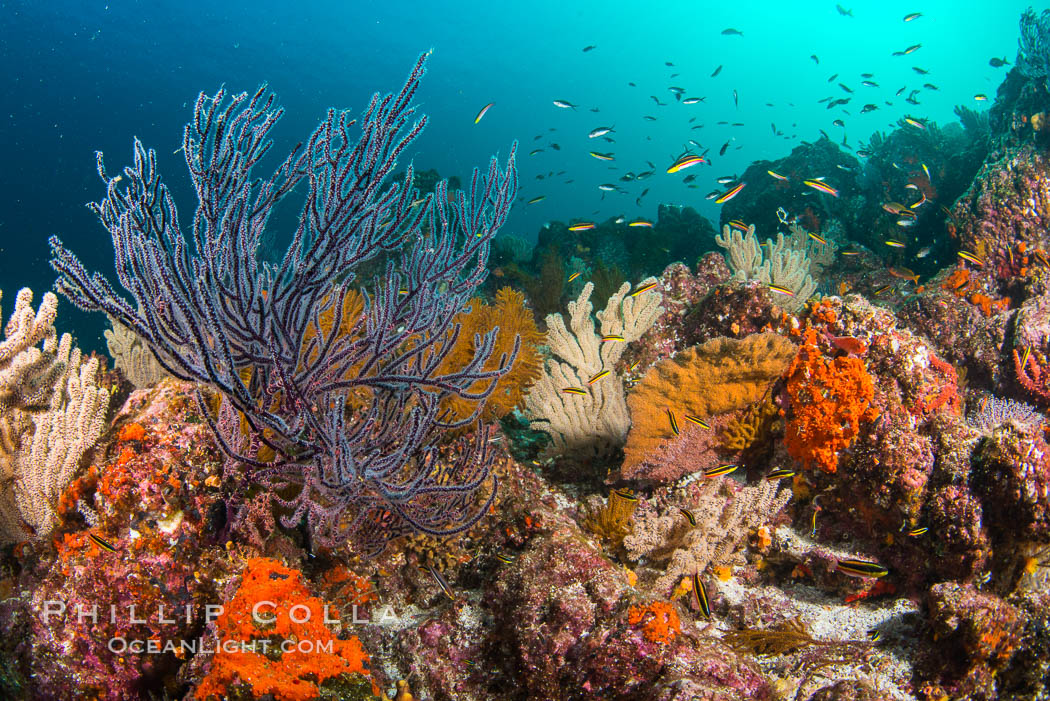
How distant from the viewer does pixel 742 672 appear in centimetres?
262

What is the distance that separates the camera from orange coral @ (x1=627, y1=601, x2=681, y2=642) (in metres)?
2.59

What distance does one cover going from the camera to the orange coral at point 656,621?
2.59 m

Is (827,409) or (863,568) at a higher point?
(827,409)

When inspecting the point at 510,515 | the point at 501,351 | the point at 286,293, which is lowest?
the point at 510,515

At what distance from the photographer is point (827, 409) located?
12.3 feet

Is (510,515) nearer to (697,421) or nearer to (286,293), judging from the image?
(697,421)

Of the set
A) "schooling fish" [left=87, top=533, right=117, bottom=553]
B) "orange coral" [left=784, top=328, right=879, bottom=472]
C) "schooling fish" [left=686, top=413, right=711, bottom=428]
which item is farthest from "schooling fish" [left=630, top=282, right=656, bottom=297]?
"schooling fish" [left=87, top=533, right=117, bottom=553]

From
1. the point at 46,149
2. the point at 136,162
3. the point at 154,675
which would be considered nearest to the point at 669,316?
the point at 136,162

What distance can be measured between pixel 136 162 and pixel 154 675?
3.03 metres

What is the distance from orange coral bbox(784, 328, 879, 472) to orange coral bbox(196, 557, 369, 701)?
11.8 feet

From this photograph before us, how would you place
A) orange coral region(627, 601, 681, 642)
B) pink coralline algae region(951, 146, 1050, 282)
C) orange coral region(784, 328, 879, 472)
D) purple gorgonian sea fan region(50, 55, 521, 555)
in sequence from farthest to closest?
pink coralline algae region(951, 146, 1050, 282), orange coral region(784, 328, 879, 472), orange coral region(627, 601, 681, 642), purple gorgonian sea fan region(50, 55, 521, 555)

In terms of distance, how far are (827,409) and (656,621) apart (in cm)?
229

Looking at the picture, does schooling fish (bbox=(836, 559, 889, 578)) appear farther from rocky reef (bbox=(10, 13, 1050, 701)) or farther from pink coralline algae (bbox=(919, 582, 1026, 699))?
pink coralline algae (bbox=(919, 582, 1026, 699))

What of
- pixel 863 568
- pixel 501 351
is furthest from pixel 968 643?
pixel 501 351
